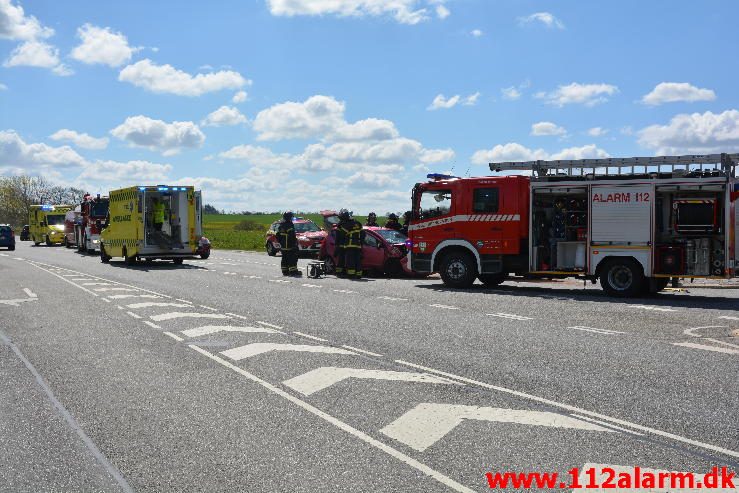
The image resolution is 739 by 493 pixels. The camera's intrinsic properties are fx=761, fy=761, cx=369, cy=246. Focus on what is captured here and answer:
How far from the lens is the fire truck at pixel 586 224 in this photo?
49.4 ft

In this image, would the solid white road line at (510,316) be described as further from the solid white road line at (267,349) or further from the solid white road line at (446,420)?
the solid white road line at (446,420)

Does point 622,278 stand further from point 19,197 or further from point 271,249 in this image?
point 19,197

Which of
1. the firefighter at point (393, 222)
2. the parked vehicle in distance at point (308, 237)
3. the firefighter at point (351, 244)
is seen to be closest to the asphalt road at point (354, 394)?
the firefighter at point (351, 244)

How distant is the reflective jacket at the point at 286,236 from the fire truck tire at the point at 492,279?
5.99 metres

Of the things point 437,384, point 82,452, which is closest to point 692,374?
point 437,384

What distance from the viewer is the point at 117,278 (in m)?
21.2

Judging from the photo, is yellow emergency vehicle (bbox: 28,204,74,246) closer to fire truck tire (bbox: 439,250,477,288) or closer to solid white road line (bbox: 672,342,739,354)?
fire truck tire (bbox: 439,250,477,288)

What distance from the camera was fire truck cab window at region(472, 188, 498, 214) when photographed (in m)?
17.6

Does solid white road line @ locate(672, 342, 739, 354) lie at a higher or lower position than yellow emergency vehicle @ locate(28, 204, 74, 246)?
lower

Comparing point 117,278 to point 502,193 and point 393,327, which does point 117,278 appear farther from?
point 393,327

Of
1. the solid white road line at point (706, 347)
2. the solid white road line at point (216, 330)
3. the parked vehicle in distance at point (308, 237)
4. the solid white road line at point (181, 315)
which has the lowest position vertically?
the solid white road line at point (216, 330)

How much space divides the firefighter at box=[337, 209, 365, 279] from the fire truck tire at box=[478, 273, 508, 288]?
3816mm

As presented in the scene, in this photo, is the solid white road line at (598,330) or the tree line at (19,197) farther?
the tree line at (19,197)

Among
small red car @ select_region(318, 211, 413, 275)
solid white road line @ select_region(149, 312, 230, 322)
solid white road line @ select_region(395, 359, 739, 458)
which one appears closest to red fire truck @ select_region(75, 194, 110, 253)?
small red car @ select_region(318, 211, 413, 275)
